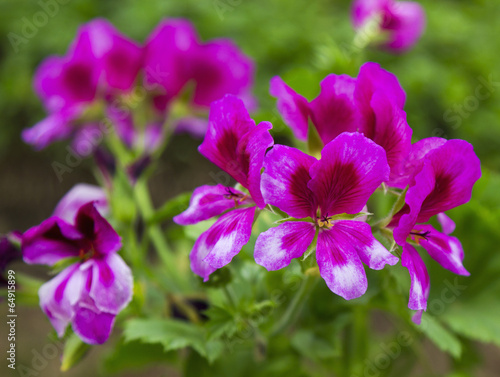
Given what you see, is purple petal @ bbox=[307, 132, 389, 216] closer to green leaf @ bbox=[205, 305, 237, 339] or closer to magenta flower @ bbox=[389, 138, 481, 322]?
magenta flower @ bbox=[389, 138, 481, 322]

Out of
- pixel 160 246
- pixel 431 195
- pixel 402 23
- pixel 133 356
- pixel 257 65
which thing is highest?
pixel 431 195

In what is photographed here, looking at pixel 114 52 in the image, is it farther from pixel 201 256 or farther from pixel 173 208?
pixel 201 256

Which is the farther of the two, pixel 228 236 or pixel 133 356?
pixel 133 356

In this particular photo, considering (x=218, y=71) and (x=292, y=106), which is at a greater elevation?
(x=292, y=106)

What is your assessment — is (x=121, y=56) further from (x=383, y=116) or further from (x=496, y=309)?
(x=496, y=309)

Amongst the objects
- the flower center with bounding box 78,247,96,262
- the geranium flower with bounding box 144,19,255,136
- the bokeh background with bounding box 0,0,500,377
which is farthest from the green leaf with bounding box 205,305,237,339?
the bokeh background with bounding box 0,0,500,377

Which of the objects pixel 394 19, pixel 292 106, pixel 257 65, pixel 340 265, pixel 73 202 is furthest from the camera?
pixel 257 65

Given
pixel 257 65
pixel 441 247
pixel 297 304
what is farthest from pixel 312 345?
pixel 257 65
